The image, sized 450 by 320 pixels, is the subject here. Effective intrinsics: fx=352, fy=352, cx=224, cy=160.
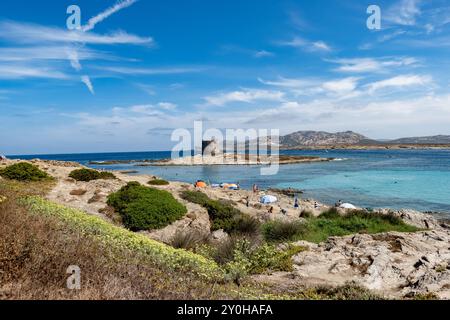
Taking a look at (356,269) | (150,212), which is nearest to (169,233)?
(150,212)

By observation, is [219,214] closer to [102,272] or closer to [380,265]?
[380,265]

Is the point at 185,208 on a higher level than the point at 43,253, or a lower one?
lower

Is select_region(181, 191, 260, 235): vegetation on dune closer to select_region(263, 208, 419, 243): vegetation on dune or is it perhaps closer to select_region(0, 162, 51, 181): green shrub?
select_region(263, 208, 419, 243): vegetation on dune

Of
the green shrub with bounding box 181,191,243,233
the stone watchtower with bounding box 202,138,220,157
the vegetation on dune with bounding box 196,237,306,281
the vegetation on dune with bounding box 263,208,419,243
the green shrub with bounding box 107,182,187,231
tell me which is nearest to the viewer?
the vegetation on dune with bounding box 196,237,306,281

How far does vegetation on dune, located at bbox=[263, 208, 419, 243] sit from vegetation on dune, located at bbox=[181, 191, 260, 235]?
776 mm

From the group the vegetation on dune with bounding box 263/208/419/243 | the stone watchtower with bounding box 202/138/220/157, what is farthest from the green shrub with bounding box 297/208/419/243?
the stone watchtower with bounding box 202/138/220/157

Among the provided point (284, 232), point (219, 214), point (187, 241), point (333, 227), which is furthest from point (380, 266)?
point (219, 214)

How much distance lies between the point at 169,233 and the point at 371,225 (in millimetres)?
10883

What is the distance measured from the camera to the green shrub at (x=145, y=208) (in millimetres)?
18141

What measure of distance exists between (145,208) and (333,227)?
9.92m

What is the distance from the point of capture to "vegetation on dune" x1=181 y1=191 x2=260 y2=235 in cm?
1726

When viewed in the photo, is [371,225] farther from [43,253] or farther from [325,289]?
[43,253]
